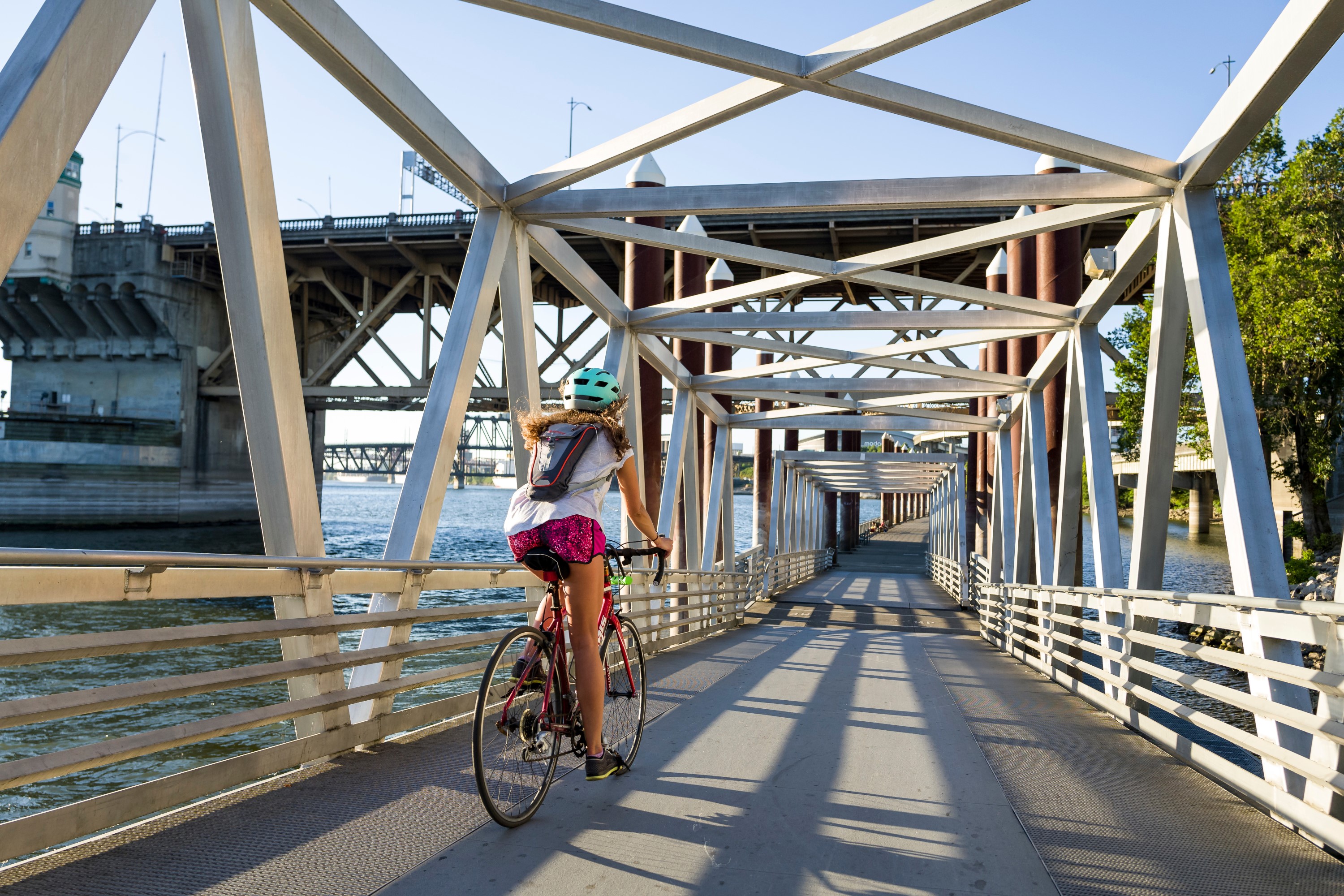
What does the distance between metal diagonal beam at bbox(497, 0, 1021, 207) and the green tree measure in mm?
18275

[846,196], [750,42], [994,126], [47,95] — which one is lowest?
[47,95]

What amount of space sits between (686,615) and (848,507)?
43.3 m

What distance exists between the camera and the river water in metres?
8.33

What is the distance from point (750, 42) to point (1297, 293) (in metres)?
20.2

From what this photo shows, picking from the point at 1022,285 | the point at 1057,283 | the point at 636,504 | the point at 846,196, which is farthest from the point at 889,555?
the point at 636,504

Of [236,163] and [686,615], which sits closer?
[236,163]

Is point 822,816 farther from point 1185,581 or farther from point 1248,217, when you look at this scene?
point 1185,581

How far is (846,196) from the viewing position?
6.60 metres

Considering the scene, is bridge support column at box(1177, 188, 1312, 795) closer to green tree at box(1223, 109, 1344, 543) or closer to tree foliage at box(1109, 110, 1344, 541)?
tree foliage at box(1109, 110, 1344, 541)

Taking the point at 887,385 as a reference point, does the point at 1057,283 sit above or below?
above

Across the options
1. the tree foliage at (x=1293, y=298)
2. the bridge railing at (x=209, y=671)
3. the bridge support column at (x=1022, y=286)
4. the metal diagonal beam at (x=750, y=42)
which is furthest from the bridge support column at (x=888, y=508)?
the bridge railing at (x=209, y=671)

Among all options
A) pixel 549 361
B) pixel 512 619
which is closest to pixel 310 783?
pixel 512 619

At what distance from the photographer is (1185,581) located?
2991cm

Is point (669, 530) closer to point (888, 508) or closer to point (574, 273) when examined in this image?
point (574, 273)
